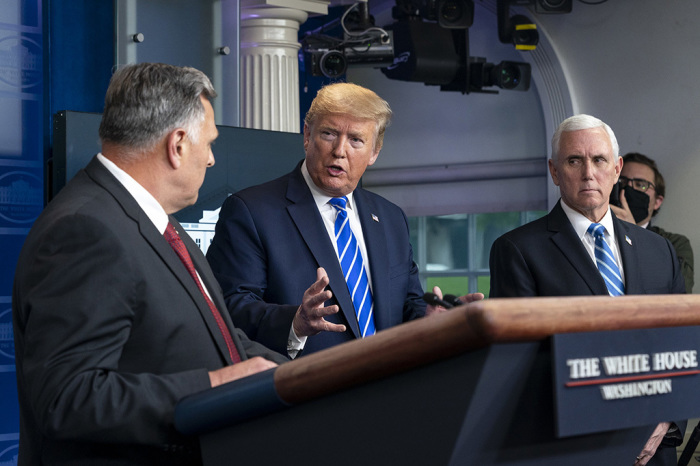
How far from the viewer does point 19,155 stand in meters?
3.25

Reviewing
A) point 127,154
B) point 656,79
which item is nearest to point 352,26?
point 656,79

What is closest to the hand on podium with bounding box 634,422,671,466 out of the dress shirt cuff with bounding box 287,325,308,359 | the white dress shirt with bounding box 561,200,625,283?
the white dress shirt with bounding box 561,200,625,283

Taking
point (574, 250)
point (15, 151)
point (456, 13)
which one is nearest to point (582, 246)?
point (574, 250)

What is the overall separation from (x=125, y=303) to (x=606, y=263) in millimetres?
1588

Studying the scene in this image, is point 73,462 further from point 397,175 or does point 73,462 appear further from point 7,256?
point 397,175

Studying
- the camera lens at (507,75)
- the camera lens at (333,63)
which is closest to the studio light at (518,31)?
the camera lens at (507,75)

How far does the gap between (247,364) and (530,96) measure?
7450 mm

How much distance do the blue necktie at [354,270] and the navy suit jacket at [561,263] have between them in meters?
0.38

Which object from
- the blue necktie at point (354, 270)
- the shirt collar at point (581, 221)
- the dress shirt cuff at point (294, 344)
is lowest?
the dress shirt cuff at point (294, 344)

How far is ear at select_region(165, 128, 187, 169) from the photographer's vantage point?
54.8 inches

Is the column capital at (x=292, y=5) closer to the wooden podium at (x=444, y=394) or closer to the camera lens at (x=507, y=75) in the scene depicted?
the camera lens at (x=507, y=75)

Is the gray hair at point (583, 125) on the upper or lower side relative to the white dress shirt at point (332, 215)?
upper

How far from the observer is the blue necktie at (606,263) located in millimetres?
2381

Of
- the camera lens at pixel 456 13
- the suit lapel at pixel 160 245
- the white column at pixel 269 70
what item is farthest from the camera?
the camera lens at pixel 456 13
